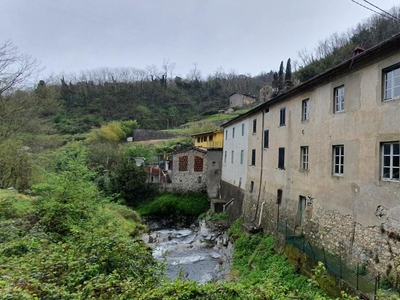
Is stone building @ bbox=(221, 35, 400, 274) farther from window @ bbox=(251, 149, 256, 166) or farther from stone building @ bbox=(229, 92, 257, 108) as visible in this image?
stone building @ bbox=(229, 92, 257, 108)

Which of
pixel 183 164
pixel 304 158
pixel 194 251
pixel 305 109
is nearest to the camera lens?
pixel 304 158

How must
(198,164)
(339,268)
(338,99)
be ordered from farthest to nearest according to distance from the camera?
(198,164) < (338,99) < (339,268)

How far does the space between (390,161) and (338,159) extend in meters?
2.32

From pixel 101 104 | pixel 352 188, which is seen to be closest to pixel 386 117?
pixel 352 188

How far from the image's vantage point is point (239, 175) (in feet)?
70.6

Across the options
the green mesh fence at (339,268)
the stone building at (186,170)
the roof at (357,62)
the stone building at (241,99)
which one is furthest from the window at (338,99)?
the stone building at (241,99)

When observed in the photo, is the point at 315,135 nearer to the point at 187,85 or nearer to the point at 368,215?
the point at 368,215

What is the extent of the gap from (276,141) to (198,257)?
923 centimetres

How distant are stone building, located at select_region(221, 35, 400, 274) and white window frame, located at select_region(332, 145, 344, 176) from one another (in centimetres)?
4

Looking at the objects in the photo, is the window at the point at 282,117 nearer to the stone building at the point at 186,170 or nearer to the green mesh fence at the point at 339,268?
the green mesh fence at the point at 339,268

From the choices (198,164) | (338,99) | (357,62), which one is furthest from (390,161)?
(198,164)

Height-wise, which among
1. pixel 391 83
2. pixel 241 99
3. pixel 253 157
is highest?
pixel 241 99

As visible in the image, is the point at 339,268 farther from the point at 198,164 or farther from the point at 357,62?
the point at 198,164

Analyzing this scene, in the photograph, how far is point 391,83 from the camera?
7.52 metres
